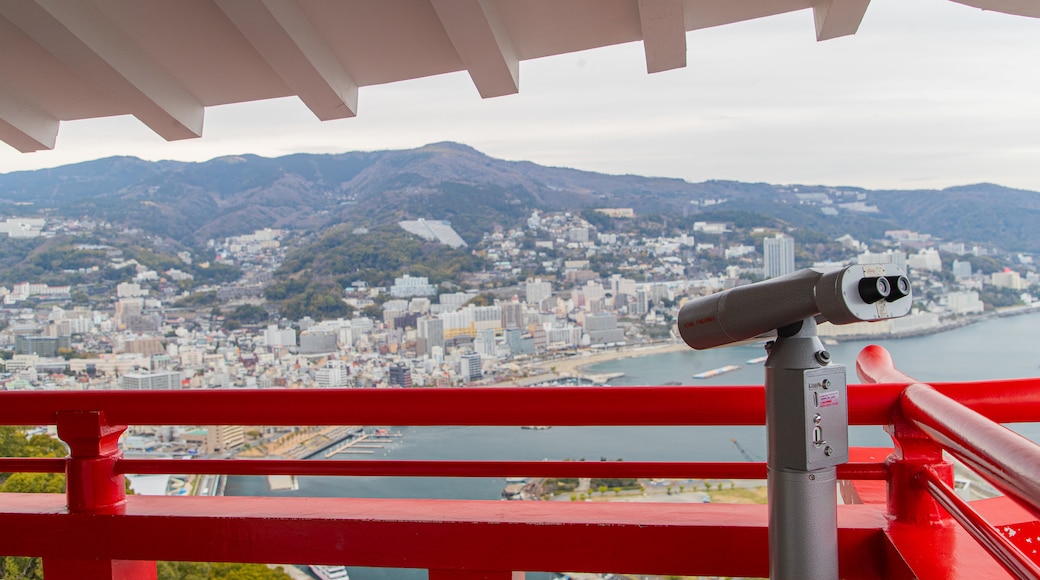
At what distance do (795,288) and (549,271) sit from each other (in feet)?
51.1

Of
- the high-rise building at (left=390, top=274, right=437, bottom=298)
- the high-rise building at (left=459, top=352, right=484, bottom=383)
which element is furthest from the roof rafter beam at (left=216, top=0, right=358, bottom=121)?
the high-rise building at (left=390, top=274, right=437, bottom=298)

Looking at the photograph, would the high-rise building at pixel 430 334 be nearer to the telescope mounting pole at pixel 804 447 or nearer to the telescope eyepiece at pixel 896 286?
the telescope mounting pole at pixel 804 447

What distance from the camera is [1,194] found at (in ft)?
56.2

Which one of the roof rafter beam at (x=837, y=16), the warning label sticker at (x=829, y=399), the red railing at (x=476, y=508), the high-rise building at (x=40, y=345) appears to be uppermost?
the roof rafter beam at (x=837, y=16)

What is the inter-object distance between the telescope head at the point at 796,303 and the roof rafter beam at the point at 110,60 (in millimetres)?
1490

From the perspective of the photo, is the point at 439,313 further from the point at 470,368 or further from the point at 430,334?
the point at 470,368

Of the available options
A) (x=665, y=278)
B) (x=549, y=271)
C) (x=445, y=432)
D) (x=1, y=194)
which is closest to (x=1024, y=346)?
(x=665, y=278)

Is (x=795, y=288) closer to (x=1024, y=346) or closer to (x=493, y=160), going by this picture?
(x=1024, y=346)

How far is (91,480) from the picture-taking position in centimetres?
148

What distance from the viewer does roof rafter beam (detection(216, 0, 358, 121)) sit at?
5.07ft

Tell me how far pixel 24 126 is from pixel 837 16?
207 centimetres

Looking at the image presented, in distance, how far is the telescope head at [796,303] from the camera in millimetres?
695

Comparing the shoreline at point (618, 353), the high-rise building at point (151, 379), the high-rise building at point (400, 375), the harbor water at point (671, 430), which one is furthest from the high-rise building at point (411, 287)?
the harbor water at point (671, 430)

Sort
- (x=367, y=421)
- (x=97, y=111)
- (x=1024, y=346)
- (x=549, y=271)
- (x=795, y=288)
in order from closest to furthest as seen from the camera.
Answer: (x=795, y=288) → (x=367, y=421) → (x=97, y=111) → (x=1024, y=346) → (x=549, y=271)
